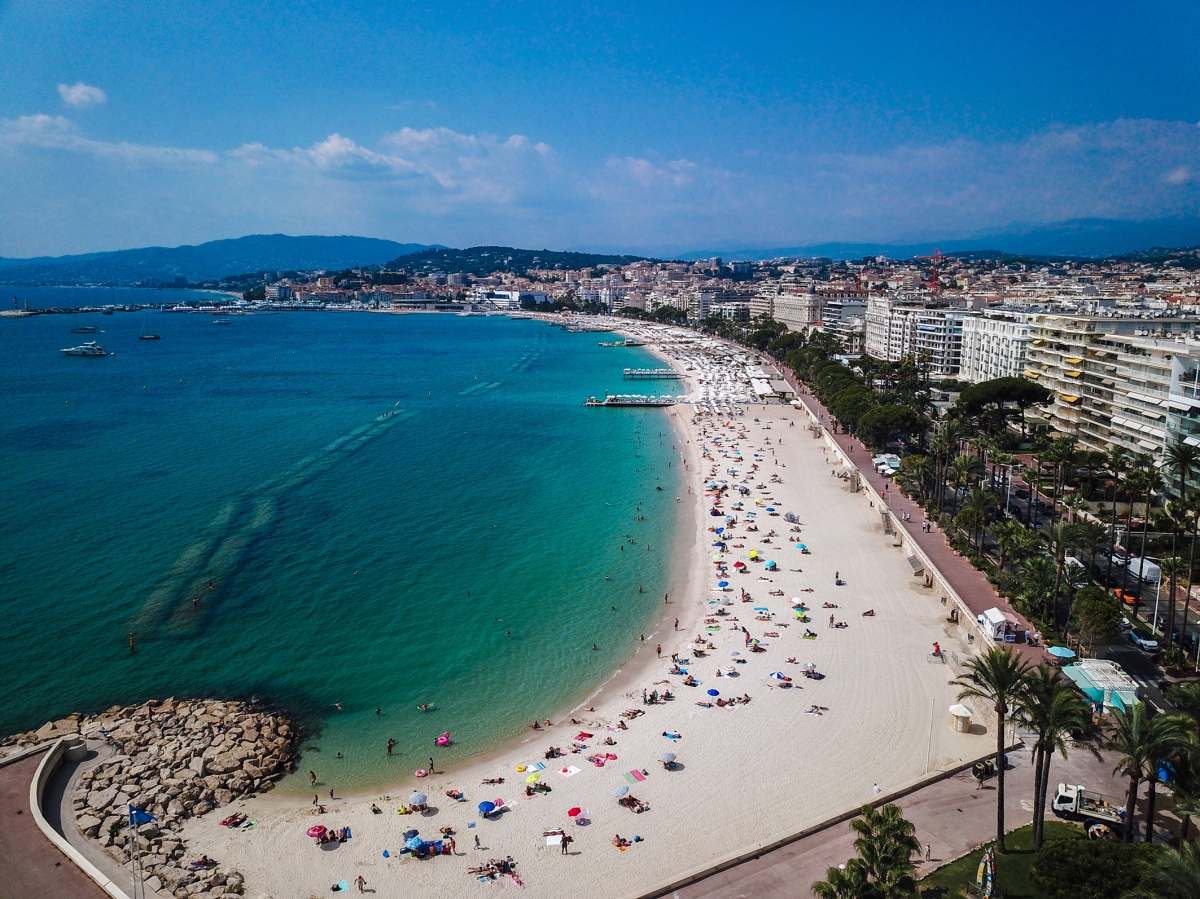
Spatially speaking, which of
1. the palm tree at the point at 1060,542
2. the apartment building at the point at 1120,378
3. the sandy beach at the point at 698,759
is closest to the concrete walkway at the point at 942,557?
the palm tree at the point at 1060,542

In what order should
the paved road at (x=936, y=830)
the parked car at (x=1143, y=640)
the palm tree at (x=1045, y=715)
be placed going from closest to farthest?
the palm tree at (x=1045, y=715), the paved road at (x=936, y=830), the parked car at (x=1143, y=640)

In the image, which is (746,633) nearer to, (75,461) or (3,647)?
(3,647)

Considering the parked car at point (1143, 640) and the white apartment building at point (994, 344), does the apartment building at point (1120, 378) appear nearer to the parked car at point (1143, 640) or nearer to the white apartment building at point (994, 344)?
the white apartment building at point (994, 344)

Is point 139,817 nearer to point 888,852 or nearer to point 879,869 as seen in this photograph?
point 879,869

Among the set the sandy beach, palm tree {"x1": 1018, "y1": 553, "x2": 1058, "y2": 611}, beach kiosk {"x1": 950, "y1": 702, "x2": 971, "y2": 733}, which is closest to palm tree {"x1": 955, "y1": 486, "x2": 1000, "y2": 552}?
the sandy beach

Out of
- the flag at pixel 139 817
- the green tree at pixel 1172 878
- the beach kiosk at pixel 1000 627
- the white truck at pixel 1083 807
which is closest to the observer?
the green tree at pixel 1172 878

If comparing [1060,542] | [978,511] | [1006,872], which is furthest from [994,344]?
[1006,872]

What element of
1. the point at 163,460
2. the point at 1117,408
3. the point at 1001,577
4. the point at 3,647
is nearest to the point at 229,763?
the point at 3,647
